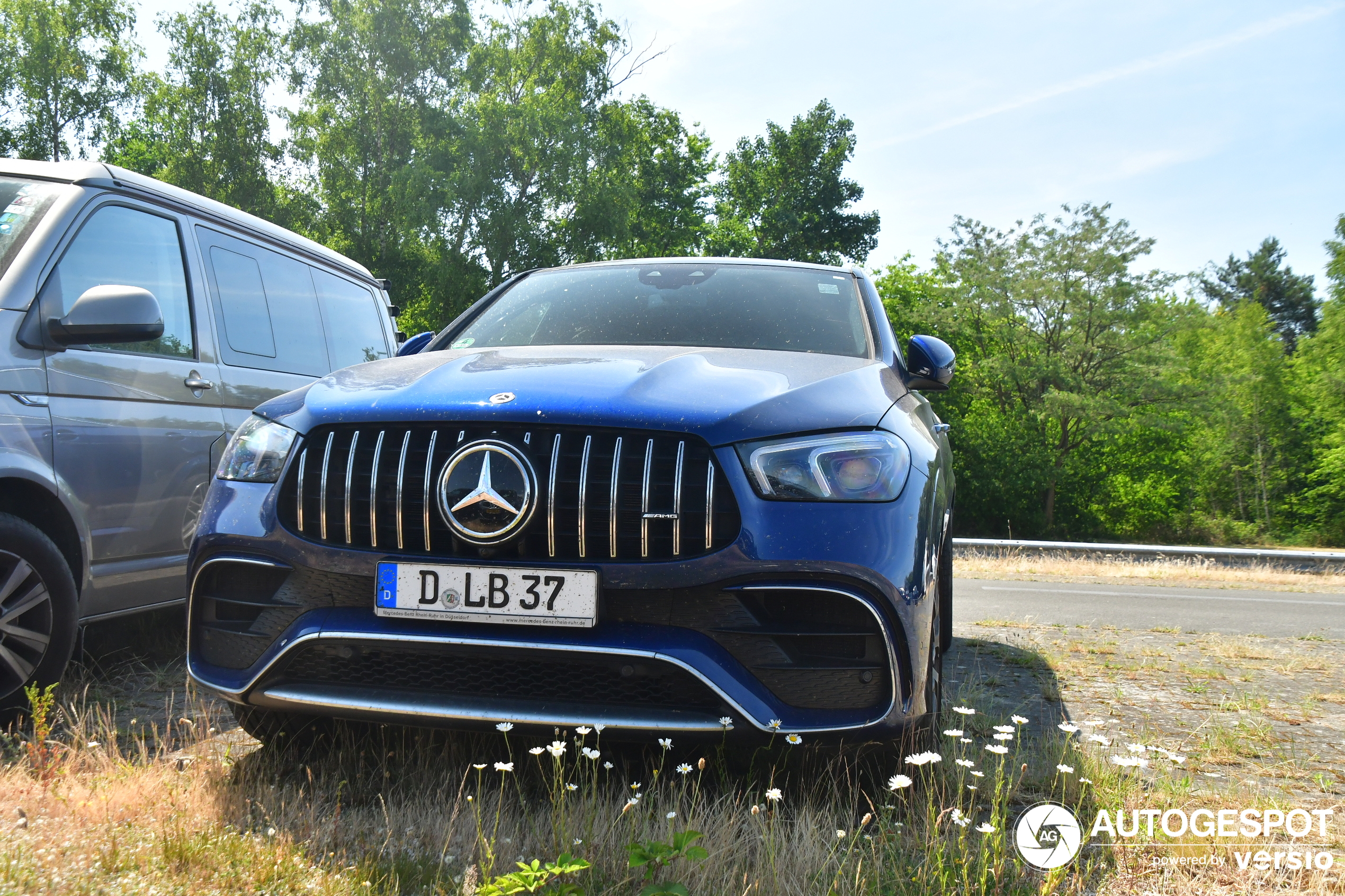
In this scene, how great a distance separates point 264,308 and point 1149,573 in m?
13.2

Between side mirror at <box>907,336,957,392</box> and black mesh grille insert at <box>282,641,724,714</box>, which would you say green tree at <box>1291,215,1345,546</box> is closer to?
side mirror at <box>907,336,957,392</box>

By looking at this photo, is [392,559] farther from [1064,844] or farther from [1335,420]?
[1335,420]

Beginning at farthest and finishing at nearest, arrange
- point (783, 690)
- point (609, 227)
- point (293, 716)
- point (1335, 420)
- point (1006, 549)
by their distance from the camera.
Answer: point (1335, 420) < point (609, 227) < point (1006, 549) < point (293, 716) < point (783, 690)

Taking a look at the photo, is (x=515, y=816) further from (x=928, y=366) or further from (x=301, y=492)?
(x=928, y=366)

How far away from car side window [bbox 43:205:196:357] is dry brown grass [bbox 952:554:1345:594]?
31.9ft

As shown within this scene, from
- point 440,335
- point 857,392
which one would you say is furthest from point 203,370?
point 857,392

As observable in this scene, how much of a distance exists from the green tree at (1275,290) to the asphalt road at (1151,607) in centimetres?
6627

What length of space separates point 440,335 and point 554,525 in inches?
70.7

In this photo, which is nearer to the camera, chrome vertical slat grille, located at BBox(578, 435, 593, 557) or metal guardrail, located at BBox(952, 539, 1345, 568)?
chrome vertical slat grille, located at BBox(578, 435, 593, 557)

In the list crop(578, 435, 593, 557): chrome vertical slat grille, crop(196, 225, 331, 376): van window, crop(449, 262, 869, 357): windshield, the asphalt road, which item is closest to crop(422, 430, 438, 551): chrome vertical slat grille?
crop(578, 435, 593, 557): chrome vertical slat grille

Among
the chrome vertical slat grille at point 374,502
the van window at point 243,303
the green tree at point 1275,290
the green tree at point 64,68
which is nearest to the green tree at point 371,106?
the green tree at point 64,68

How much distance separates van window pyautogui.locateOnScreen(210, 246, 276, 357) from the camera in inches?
182

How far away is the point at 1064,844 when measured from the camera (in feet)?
7.63

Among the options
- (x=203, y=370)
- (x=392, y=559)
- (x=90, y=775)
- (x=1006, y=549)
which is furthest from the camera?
(x=1006, y=549)
